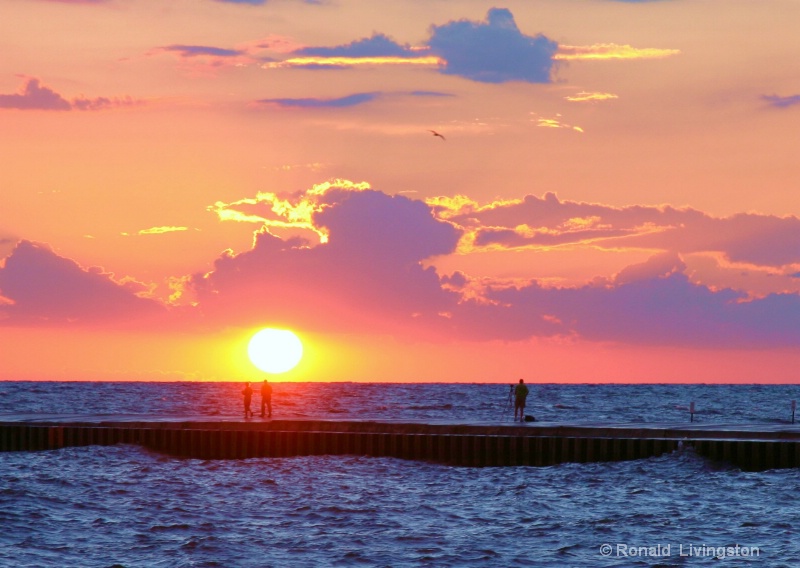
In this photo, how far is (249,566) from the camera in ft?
100

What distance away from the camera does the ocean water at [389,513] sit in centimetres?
3191

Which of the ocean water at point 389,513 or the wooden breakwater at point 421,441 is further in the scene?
the wooden breakwater at point 421,441

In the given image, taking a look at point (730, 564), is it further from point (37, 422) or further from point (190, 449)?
point (37, 422)

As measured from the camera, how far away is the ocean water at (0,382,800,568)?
1256 inches

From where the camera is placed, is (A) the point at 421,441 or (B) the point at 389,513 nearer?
(B) the point at 389,513

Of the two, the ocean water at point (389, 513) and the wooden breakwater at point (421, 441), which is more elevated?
the wooden breakwater at point (421, 441)

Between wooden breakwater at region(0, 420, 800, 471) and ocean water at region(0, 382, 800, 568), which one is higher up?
wooden breakwater at region(0, 420, 800, 471)

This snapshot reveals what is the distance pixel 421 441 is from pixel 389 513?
12.5 meters

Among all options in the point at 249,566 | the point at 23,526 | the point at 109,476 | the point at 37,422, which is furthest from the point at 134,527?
the point at 37,422

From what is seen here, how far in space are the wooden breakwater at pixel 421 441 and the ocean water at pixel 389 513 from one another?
599 millimetres

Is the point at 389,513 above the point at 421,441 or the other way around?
the other way around

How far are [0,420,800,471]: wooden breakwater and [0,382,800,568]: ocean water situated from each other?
0.60 metres

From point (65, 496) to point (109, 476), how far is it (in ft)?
17.7

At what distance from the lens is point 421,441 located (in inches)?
2036
